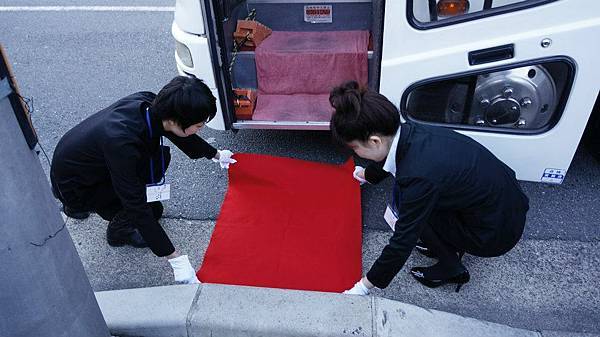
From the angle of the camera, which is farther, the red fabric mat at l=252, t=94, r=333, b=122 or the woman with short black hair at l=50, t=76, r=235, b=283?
the red fabric mat at l=252, t=94, r=333, b=122

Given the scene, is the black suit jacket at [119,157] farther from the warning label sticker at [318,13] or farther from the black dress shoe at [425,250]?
the warning label sticker at [318,13]

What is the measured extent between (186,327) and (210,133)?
73.9 inches

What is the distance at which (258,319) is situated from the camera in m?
2.09

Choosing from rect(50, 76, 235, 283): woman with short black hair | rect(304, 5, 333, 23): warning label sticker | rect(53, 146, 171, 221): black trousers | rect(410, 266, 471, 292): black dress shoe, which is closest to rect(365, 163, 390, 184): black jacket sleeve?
rect(410, 266, 471, 292): black dress shoe

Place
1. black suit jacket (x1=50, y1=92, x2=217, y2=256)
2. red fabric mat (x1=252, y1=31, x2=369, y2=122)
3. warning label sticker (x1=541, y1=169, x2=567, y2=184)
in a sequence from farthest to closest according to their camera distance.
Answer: red fabric mat (x1=252, y1=31, x2=369, y2=122)
warning label sticker (x1=541, y1=169, x2=567, y2=184)
black suit jacket (x1=50, y1=92, x2=217, y2=256)

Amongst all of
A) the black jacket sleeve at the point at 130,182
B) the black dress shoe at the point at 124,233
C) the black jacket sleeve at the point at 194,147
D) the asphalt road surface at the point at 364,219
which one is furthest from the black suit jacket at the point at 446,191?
the black dress shoe at the point at 124,233

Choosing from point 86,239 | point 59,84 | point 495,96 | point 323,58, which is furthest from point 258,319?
point 59,84

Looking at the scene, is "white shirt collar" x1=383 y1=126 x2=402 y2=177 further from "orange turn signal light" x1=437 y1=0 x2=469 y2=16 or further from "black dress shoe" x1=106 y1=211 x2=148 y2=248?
"black dress shoe" x1=106 y1=211 x2=148 y2=248

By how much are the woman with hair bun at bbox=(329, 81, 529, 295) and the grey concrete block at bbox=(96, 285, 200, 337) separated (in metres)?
0.76

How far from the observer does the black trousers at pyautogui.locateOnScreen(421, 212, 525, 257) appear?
2.10 m

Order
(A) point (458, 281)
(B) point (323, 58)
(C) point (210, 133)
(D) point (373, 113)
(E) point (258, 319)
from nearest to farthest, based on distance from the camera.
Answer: (D) point (373, 113), (E) point (258, 319), (A) point (458, 281), (B) point (323, 58), (C) point (210, 133)

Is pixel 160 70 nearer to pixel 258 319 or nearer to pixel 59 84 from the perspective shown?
pixel 59 84

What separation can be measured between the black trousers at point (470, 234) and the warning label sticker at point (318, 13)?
2193 millimetres

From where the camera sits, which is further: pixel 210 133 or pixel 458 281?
pixel 210 133
